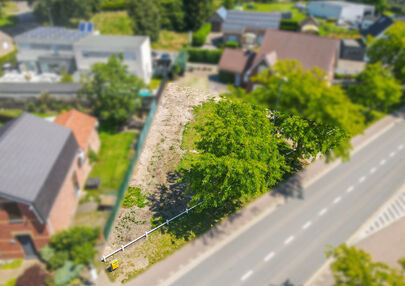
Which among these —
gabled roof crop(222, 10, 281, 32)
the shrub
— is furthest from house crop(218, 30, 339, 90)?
the shrub

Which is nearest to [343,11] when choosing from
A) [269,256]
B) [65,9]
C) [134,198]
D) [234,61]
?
[234,61]

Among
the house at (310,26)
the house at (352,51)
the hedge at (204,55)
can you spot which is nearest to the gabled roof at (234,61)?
the hedge at (204,55)

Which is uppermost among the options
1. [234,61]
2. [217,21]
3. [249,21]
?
[249,21]

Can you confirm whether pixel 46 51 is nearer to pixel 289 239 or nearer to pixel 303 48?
pixel 303 48

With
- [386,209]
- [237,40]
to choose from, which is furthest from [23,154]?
[237,40]

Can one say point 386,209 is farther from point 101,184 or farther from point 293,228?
point 101,184

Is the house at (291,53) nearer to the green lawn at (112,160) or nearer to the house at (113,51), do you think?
the house at (113,51)

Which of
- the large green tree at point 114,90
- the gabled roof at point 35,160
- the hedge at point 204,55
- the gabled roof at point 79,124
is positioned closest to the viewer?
the gabled roof at point 35,160
